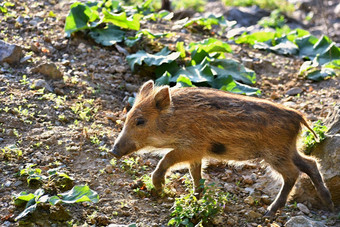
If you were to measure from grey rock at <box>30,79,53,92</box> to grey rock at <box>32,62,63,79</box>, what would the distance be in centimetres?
24

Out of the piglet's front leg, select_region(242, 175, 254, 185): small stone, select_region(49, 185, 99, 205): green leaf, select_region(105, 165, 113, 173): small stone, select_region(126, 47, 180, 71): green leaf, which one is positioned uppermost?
select_region(49, 185, 99, 205): green leaf

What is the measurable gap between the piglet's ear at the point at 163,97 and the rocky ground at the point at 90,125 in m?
0.77

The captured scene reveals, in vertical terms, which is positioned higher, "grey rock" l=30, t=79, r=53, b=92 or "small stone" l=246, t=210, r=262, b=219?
"grey rock" l=30, t=79, r=53, b=92

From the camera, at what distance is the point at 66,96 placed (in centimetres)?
626

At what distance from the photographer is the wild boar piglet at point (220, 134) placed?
4996 mm

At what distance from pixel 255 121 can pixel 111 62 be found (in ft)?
9.50

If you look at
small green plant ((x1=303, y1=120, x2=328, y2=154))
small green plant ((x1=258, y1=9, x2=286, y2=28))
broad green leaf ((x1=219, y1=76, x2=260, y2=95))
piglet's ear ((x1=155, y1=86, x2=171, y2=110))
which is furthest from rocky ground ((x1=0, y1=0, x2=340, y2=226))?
small green plant ((x1=258, y1=9, x2=286, y2=28))

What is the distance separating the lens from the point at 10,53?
652 centimetres

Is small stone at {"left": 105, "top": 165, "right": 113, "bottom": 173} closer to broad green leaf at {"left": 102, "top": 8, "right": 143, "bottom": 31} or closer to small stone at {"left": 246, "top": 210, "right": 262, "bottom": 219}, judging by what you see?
small stone at {"left": 246, "top": 210, "right": 262, "bottom": 219}

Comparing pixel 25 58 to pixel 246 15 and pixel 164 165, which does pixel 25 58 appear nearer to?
pixel 164 165

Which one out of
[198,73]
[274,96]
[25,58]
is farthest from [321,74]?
[25,58]

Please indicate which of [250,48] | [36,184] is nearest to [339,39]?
[250,48]

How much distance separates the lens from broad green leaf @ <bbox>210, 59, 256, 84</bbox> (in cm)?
697

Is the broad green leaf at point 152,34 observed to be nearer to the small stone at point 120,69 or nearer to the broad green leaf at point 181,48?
the broad green leaf at point 181,48
